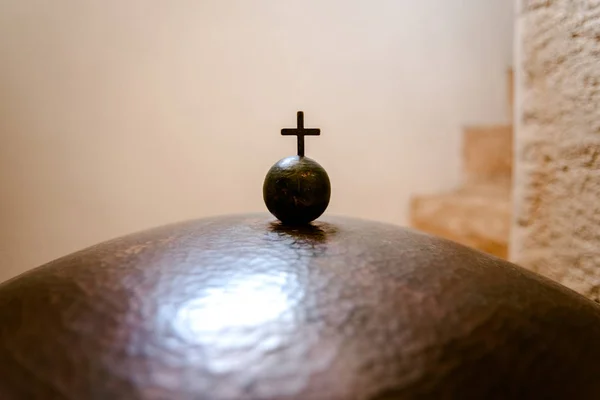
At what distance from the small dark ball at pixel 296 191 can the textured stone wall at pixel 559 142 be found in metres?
0.50

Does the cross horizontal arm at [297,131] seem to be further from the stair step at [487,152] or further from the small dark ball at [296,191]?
the stair step at [487,152]

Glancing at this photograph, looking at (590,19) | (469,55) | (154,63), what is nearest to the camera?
(590,19)

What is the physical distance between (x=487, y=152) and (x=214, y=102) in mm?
854

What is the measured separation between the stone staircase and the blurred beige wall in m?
0.04

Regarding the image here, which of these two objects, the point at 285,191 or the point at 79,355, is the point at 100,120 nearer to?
the point at 285,191

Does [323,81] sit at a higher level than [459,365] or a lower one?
higher

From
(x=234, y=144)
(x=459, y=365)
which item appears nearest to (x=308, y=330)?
(x=459, y=365)

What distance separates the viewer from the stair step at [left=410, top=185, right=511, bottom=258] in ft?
4.96

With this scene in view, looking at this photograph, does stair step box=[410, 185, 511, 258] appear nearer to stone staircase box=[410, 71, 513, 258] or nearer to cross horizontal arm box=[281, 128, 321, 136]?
stone staircase box=[410, 71, 513, 258]

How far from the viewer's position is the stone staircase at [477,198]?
1546 mm

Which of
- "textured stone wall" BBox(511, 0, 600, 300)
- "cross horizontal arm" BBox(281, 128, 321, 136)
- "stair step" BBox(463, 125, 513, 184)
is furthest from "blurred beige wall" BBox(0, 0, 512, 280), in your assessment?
"cross horizontal arm" BBox(281, 128, 321, 136)

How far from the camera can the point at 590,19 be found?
842mm

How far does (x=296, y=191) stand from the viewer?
0.62m

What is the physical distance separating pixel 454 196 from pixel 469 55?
0.44 metres
